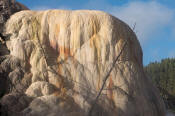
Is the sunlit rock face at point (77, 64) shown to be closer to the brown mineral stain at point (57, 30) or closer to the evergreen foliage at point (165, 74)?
the brown mineral stain at point (57, 30)

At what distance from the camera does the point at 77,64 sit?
9.52 m

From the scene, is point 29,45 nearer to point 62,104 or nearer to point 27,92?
point 27,92

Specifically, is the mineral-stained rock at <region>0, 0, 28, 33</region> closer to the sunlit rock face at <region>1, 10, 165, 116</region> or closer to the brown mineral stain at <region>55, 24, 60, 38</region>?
the sunlit rock face at <region>1, 10, 165, 116</region>

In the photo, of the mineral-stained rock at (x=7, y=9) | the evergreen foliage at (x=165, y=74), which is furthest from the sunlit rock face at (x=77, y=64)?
the evergreen foliage at (x=165, y=74)

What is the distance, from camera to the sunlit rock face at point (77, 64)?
8961 mm

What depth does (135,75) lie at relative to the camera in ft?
32.9

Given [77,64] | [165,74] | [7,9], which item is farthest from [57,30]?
[165,74]

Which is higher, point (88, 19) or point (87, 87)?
point (88, 19)

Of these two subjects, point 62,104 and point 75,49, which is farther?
point 75,49

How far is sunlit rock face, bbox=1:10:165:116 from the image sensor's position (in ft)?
29.4

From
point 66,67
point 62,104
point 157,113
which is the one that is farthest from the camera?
point 157,113

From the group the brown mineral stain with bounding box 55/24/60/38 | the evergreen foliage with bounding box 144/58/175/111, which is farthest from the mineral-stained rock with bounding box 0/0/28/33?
the evergreen foliage with bounding box 144/58/175/111

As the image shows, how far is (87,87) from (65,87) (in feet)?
2.12

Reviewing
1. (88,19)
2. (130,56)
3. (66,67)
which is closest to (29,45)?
(66,67)
